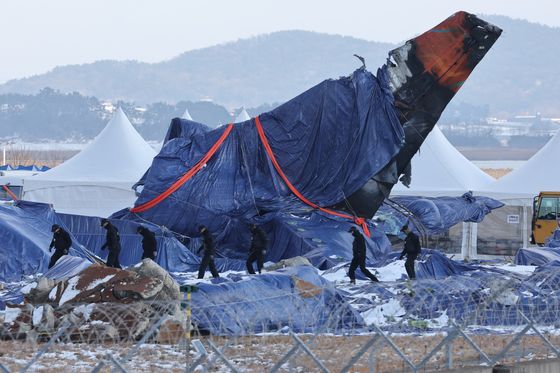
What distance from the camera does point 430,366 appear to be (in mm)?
14602

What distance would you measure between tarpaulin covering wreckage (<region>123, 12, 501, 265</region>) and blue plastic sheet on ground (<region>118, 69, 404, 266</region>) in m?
0.02

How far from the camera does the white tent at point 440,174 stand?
3794 cm

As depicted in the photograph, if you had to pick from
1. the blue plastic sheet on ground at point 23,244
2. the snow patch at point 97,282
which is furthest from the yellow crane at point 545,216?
the snow patch at point 97,282

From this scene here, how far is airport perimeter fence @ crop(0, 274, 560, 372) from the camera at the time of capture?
14.4 meters

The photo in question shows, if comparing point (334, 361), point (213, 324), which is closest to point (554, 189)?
point (213, 324)

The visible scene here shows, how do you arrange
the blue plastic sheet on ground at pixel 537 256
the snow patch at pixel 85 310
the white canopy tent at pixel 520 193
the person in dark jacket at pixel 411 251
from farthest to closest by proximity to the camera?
the white canopy tent at pixel 520 193 < the blue plastic sheet on ground at pixel 537 256 < the person in dark jacket at pixel 411 251 < the snow patch at pixel 85 310

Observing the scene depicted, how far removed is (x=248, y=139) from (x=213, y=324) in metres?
13.7

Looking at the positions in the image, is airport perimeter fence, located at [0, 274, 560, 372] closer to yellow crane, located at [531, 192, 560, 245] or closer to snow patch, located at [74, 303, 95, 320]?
snow patch, located at [74, 303, 95, 320]

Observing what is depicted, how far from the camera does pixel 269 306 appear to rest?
18.2 meters

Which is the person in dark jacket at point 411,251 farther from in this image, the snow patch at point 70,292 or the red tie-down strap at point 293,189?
the snow patch at point 70,292

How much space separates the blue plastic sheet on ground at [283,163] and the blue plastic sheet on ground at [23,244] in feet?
10.1

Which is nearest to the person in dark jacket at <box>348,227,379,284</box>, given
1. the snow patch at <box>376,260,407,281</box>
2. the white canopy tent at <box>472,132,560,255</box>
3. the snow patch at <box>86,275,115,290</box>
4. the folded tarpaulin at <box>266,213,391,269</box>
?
the snow patch at <box>376,260,407,281</box>

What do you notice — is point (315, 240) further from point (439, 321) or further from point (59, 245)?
point (439, 321)

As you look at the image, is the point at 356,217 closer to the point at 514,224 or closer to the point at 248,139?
the point at 248,139
